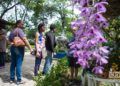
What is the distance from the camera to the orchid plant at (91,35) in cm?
241

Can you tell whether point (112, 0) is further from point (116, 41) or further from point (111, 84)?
point (116, 41)

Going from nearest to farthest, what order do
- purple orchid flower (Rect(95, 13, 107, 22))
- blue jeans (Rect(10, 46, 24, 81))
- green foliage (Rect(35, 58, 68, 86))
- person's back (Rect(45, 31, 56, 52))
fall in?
1. purple orchid flower (Rect(95, 13, 107, 22))
2. green foliage (Rect(35, 58, 68, 86))
3. blue jeans (Rect(10, 46, 24, 81))
4. person's back (Rect(45, 31, 56, 52))

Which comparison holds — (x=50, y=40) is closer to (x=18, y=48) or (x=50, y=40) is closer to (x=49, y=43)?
(x=49, y=43)

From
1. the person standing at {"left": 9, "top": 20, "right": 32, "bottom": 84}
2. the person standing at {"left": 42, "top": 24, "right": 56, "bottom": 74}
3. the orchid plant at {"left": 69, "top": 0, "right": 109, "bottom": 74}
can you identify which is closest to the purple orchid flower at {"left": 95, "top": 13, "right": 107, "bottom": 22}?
the orchid plant at {"left": 69, "top": 0, "right": 109, "bottom": 74}

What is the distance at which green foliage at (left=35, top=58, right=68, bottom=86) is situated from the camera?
8.40 meters

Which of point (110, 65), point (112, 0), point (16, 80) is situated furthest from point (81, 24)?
point (16, 80)

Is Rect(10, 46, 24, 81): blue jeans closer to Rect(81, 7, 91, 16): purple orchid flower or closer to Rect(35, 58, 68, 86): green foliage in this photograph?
Rect(35, 58, 68, 86): green foliage

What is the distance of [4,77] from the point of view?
10.9 metres

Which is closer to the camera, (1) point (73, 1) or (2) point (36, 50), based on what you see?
(1) point (73, 1)

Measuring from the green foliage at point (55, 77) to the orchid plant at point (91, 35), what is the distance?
5832 mm

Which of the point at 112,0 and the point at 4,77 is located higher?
the point at 112,0

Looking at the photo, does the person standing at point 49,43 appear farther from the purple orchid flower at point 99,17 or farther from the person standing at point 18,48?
the purple orchid flower at point 99,17

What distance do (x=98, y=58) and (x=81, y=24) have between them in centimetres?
25

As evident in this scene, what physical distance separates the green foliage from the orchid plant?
5.83 m
